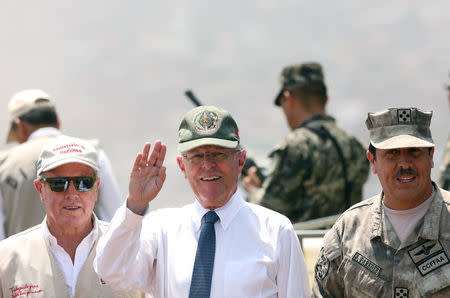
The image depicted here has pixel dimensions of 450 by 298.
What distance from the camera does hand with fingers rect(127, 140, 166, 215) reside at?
12.2 ft

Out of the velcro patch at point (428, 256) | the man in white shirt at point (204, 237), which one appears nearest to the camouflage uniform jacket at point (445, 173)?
the velcro patch at point (428, 256)

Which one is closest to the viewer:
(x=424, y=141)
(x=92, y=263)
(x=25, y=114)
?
(x=424, y=141)

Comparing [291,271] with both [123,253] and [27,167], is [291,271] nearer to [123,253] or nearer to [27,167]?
[123,253]

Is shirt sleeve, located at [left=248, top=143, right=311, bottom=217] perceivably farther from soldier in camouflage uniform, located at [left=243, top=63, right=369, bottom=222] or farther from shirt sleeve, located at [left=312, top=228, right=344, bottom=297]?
shirt sleeve, located at [left=312, top=228, right=344, bottom=297]

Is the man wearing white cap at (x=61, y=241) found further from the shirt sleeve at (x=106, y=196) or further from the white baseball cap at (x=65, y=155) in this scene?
the shirt sleeve at (x=106, y=196)

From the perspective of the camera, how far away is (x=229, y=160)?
12.8 feet

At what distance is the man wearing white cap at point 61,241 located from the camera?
424 centimetres

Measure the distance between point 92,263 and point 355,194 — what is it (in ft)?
12.4

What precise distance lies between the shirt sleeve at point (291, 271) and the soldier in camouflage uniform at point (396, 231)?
0.64ft

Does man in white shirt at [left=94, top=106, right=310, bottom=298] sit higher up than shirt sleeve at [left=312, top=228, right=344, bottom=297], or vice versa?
man in white shirt at [left=94, top=106, right=310, bottom=298]

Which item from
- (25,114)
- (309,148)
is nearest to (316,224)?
(309,148)

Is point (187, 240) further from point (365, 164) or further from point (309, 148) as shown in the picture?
point (365, 164)

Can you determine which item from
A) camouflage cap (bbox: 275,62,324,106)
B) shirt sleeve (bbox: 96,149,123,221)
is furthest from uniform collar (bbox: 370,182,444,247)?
camouflage cap (bbox: 275,62,324,106)

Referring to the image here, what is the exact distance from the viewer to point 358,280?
12.7 ft
